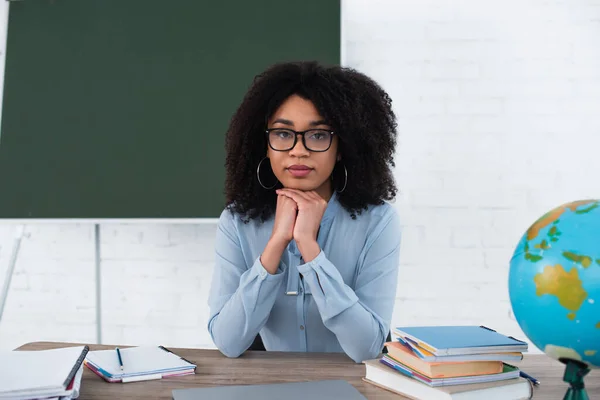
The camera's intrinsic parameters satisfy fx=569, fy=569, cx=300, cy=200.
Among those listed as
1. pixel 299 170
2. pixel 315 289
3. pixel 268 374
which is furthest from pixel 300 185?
pixel 268 374

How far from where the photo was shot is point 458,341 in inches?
36.2

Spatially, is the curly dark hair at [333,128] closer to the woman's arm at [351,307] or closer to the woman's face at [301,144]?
the woman's face at [301,144]

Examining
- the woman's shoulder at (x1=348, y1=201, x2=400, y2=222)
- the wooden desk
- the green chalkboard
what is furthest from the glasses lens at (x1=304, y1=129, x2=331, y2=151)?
the green chalkboard

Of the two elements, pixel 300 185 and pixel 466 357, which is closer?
pixel 466 357

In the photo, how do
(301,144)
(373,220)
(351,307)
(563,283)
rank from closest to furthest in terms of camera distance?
(563,283) < (351,307) < (301,144) < (373,220)

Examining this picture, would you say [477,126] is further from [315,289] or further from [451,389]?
[451,389]

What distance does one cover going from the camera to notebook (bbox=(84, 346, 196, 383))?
0.99m

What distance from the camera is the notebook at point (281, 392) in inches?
34.2

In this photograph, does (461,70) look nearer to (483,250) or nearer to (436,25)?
(436,25)

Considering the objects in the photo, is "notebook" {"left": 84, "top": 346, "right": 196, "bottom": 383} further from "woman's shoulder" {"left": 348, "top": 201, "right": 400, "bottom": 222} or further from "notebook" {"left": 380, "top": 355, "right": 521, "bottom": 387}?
"woman's shoulder" {"left": 348, "top": 201, "right": 400, "bottom": 222}

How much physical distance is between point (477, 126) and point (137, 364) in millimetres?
1757

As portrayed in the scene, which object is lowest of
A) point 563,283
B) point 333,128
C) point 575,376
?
point 575,376

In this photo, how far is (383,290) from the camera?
4.49 ft

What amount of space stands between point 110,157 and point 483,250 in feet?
5.16
